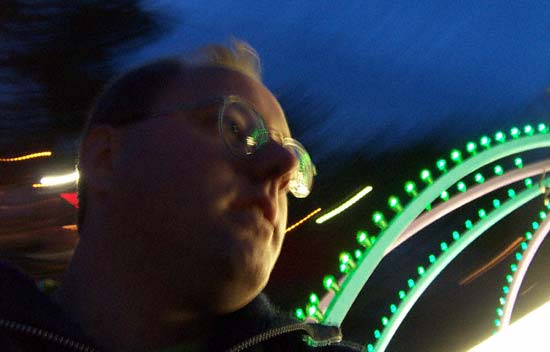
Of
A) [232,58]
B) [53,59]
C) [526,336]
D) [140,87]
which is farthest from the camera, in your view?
[53,59]

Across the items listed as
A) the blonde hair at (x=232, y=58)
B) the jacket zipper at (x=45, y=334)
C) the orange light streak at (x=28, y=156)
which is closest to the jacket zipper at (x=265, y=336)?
the jacket zipper at (x=45, y=334)

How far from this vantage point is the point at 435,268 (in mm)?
3312

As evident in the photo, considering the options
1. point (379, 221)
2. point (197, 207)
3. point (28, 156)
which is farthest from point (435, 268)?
point (28, 156)

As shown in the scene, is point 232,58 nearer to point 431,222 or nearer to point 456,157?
point 456,157

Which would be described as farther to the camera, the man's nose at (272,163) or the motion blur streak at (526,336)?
the man's nose at (272,163)

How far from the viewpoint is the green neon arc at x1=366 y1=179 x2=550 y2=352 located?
10.3 ft

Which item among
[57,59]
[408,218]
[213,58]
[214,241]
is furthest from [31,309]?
[57,59]

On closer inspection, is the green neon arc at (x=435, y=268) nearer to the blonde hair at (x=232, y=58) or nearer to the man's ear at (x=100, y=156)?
the blonde hair at (x=232, y=58)

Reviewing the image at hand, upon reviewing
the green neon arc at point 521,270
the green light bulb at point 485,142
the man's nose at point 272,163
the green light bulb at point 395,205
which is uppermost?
the man's nose at point 272,163

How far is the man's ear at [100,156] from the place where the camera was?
127 centimetres

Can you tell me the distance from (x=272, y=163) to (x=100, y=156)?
1.17 ft

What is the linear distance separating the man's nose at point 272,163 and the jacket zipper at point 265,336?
297 millimetres

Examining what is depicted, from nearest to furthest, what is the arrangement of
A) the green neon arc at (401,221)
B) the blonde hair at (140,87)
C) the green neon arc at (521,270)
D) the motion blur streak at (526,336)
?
1. the motion blur streak at (526,336)
2. the blonde hair at (140,87)
3. the green neon arc at (401,221)
4. the green neon arc at (521,270)

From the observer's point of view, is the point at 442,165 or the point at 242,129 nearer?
the point at 242,129
